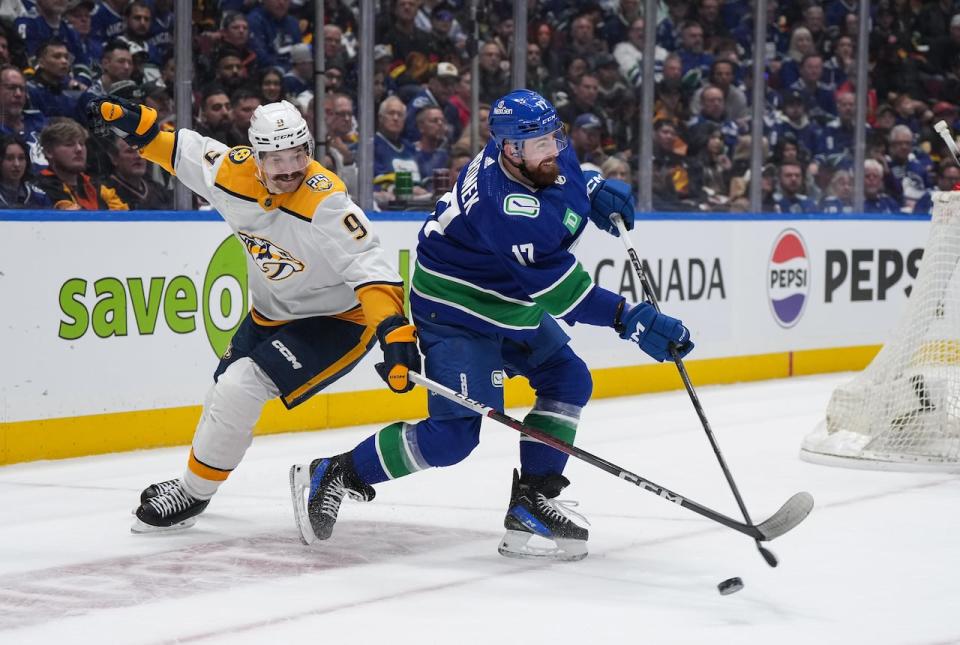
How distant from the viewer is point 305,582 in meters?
3.12

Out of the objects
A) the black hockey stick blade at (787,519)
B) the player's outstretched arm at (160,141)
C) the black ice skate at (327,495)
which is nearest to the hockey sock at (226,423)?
the black ice skate at (327,495)

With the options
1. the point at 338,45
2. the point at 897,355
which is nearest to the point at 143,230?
the point at 338,45

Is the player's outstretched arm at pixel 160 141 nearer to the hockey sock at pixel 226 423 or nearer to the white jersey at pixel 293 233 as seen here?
the white jersey at pixel 293 233

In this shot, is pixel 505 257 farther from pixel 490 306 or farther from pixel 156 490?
pixel 156 490

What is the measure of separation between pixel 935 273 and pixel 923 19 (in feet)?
16.6

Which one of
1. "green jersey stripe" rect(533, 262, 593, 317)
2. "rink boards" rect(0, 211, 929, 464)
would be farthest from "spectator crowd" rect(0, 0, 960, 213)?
"green jersey stripe" rect(533, 262, 593, 317)

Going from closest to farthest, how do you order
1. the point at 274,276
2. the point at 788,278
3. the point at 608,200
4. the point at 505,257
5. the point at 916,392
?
the point at 505,257 < the point at 608,200 < the point at 274,276 < the point at 916,392 < the point at 788,278

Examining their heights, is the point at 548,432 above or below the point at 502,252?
below

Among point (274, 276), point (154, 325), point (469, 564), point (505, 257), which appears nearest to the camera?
point (505, 257)

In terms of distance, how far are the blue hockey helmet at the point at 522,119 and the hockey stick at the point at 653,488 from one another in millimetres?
596

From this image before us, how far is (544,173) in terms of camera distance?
322cm

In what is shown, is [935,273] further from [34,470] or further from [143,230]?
[34,470]

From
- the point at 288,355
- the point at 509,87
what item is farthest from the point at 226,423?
the point at 509,87

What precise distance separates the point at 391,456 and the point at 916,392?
2293 mm
